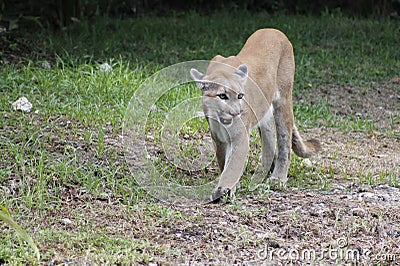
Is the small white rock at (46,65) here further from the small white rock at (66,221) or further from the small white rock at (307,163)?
the small white rock at (66,221)

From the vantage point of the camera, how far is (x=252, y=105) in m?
5.67

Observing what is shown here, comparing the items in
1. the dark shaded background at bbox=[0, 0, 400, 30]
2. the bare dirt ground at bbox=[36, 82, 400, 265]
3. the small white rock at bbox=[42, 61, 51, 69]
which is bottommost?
the dark shaded background at bbox=[0, 0, 400, 30]

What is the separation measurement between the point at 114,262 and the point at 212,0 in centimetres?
1015

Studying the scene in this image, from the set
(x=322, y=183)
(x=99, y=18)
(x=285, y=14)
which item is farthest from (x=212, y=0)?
(x=322, y=183)

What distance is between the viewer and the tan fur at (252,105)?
17.1 feet

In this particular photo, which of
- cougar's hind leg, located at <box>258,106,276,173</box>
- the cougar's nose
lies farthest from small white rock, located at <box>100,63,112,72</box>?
the cougar's nose

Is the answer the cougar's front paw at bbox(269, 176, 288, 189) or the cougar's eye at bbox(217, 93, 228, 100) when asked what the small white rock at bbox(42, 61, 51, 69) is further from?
the cougar's eye at bbox(217, 93, 228, 100)

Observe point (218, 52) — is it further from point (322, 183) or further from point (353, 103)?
point (322, 183)

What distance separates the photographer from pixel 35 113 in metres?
6.93

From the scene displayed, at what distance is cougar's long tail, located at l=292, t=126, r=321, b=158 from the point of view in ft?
21.5

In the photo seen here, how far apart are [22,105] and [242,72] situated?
2.60 m

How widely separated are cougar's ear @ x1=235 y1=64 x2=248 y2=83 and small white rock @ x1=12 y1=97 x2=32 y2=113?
251 cm

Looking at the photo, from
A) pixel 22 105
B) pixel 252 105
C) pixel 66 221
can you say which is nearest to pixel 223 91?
pixel 252 105

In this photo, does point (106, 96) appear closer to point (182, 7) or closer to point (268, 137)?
point (268, 137)
